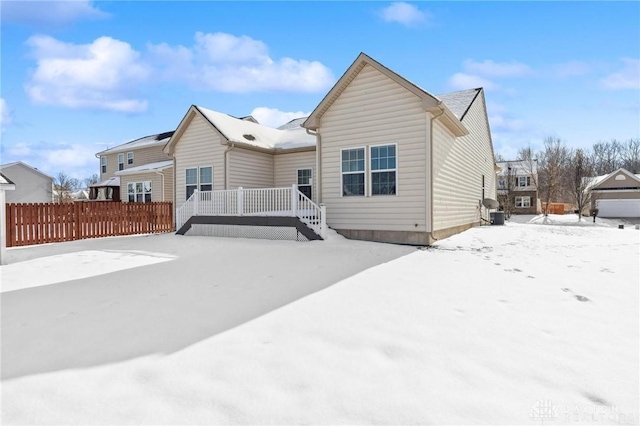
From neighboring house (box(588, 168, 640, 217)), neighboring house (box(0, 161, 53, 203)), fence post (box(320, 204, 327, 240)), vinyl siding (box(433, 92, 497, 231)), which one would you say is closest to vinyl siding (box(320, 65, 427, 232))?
vinyl siding (box(433, 92, 497, 231))

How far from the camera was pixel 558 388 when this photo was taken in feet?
7.57

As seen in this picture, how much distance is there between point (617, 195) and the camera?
3422cm

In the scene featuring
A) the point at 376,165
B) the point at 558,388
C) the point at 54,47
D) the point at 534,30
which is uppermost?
the point at 54,47

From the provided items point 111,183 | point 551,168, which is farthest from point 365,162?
point 551,168

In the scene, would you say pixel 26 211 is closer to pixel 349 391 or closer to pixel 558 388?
pixel 349 391

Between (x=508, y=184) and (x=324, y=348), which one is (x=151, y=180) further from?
(x=508, y=184)

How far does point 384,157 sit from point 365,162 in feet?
2.12

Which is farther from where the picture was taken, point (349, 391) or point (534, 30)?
point (534, 30)

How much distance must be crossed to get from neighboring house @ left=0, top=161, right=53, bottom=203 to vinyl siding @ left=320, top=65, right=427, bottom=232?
1473 inches

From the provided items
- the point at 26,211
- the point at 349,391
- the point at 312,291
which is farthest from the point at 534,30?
the point at 26,211

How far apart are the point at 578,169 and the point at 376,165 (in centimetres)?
2556

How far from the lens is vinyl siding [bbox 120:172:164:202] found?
2244 centimetres

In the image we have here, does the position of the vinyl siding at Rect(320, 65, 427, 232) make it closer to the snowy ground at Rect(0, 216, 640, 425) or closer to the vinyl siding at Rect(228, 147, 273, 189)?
the snowy ground at Rect(0, 216, 640, 425)

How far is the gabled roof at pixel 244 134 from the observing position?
46.3 feet
